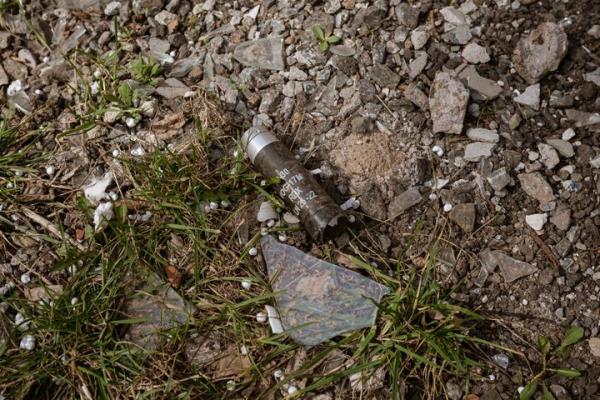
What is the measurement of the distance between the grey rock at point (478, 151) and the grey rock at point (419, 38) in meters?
0.64

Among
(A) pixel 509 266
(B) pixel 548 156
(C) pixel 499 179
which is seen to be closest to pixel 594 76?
(B) pixel 548 156

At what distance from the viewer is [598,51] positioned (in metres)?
3.19

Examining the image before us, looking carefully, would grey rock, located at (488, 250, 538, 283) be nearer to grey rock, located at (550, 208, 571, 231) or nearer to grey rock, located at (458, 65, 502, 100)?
grey rock, located at (550, 208, 571, 231)

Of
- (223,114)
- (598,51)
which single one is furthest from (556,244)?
(223,114)

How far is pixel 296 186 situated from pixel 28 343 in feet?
4.59

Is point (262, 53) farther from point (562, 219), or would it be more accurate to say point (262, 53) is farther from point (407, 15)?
point (562, 219)

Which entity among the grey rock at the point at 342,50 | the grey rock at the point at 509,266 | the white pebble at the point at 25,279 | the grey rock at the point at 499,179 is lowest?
the grey rock at the point at 509,266

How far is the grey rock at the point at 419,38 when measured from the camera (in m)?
3.27

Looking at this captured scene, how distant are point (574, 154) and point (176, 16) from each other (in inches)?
91.3

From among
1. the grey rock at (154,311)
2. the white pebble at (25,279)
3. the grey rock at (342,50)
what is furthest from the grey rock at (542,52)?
the white pebble at (25,279)

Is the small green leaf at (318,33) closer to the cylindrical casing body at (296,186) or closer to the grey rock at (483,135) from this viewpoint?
the cylindrical casing body at (296,186)

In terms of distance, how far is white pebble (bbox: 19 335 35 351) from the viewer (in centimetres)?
269

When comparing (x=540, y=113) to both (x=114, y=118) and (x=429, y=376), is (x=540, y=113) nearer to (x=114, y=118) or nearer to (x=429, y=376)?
(x=429, y=376)

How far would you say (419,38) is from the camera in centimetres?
→ 327
